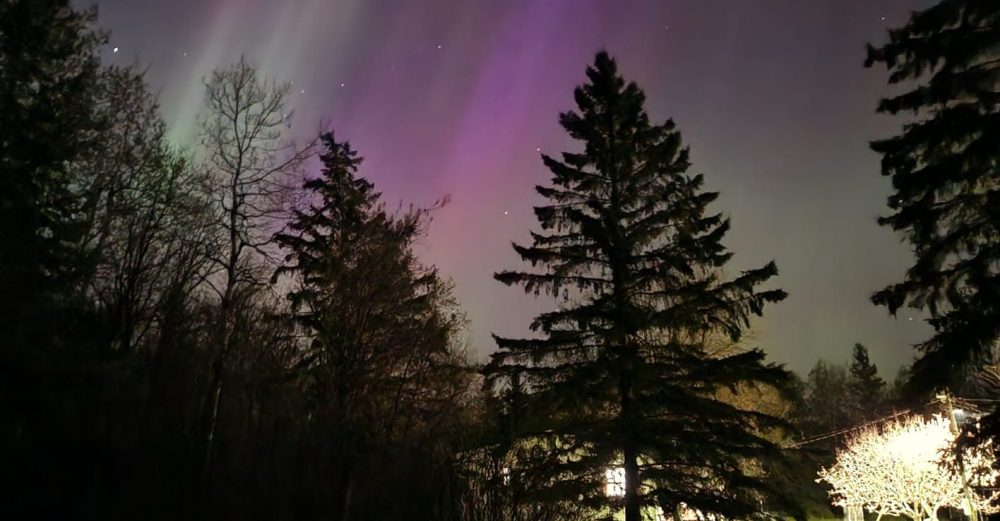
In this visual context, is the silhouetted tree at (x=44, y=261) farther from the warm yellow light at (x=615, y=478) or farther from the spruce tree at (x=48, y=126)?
the warm yellow light at (x=615, y=478)

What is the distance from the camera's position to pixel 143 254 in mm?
15812

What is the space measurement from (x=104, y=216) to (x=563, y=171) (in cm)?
1249

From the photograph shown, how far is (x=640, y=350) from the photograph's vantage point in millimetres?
16703

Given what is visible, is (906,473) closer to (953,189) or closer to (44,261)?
(953,189)

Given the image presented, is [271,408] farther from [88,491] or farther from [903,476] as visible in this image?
[903,476]

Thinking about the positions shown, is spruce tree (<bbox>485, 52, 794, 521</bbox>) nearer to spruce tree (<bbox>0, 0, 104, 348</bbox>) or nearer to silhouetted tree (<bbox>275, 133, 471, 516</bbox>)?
silhouetted tree (<bbox>275, 133, 471, 516</bbox>)

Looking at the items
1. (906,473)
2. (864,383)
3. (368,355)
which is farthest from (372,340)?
(864,383)

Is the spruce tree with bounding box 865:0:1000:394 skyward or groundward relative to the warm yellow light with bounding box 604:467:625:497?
skyward

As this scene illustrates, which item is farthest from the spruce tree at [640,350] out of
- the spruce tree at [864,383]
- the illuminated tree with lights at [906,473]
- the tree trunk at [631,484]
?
the spruce tree at [864,383]

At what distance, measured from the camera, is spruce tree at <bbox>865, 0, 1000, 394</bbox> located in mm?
11320

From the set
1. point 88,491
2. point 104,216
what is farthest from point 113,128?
point 88,491

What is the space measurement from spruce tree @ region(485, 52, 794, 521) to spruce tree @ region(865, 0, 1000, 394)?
15.0 ft

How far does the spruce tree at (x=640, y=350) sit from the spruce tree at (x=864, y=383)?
7165 centimetres

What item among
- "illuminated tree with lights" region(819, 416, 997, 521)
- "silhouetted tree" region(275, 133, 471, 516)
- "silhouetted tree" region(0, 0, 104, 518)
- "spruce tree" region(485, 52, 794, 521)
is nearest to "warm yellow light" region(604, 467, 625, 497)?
"spruce tree" region(485, 52, 794, 521)
